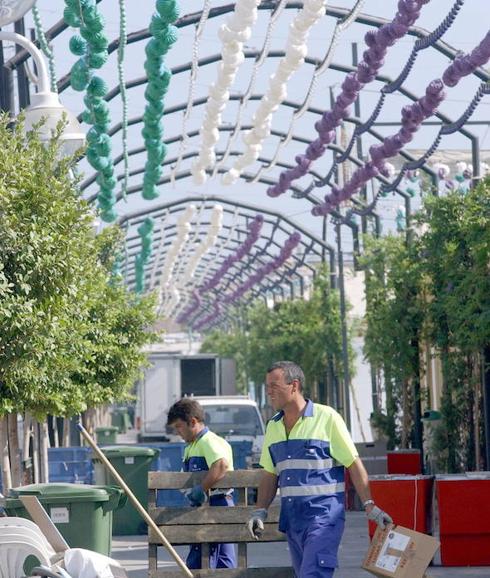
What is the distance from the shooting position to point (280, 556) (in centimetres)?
1680

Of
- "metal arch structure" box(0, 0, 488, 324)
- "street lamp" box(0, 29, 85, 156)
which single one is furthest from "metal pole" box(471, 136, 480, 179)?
"street lamp" box(0, 29, 85, 156)

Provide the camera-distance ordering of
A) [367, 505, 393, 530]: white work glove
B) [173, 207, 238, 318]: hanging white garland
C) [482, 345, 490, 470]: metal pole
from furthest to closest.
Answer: [173, 207, 238, 318]: hanging white garland, [482, 345, 490, 470]: metal pole, [367, 505, 393, 530]: white work glove

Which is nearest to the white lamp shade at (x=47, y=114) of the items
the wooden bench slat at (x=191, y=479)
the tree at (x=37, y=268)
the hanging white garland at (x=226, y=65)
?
the tree at (x=37, y=268)

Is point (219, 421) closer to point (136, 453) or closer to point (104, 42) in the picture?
point (136, 453)

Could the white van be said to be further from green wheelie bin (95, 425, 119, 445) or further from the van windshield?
green wheelie bin (95, 425, 119, 445)

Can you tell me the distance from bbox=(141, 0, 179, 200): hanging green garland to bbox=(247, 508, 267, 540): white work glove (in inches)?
320

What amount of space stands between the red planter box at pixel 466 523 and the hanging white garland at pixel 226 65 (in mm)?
5339

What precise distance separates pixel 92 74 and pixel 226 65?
1660 millimetres

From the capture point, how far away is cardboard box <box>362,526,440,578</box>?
28.8 ft

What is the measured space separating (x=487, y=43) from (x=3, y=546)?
8.99m

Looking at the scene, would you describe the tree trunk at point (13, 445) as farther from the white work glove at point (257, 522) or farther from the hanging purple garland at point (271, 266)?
the hanging purple garland at point (271, 266)

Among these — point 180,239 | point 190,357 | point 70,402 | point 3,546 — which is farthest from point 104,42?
point 190,357

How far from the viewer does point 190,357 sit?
49.0 metres

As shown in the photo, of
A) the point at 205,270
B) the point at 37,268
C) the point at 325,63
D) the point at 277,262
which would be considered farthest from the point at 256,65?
the point at 205,270
